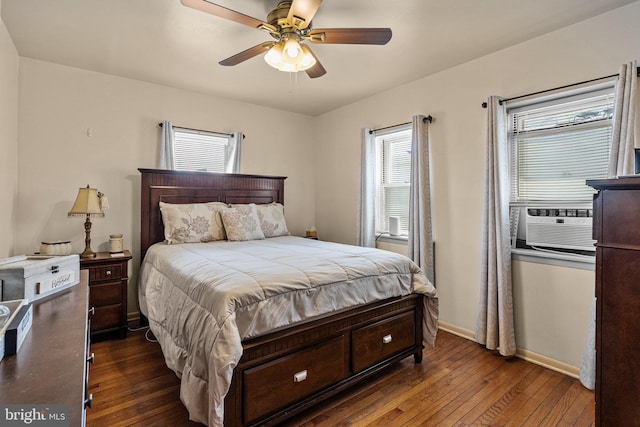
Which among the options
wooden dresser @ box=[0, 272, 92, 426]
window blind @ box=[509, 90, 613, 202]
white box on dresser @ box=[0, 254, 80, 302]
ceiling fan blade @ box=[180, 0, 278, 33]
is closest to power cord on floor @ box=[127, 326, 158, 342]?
white box on dresser @ box=[0, 254, 80, 302]

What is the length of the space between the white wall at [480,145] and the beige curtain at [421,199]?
0.28 feet

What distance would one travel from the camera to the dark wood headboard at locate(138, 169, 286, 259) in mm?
3383

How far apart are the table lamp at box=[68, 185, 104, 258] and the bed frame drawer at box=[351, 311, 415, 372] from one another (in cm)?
249

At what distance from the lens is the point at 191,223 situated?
3248mm

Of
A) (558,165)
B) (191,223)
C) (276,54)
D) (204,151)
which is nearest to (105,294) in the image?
(191,223)

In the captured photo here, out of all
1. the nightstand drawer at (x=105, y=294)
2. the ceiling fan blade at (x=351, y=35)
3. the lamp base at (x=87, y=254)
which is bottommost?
the nightstand drawer at (x=105, y=294)

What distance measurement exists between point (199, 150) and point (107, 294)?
185 centimetres

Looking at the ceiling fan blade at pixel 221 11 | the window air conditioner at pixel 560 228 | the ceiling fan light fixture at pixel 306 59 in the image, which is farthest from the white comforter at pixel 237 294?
the ceiling fan blade at pixel 221 11

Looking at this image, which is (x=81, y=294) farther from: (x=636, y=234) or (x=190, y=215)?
(x=636, y=234)

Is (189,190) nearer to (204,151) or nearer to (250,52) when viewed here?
(204,151)

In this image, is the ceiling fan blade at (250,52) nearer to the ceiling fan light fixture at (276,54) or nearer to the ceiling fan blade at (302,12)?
the ceiling fan light fixture at (276,54)

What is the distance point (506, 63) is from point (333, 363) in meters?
2.76

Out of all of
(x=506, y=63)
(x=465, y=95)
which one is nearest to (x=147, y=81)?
(x=465, y=95)

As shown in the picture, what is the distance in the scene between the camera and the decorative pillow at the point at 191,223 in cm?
318
